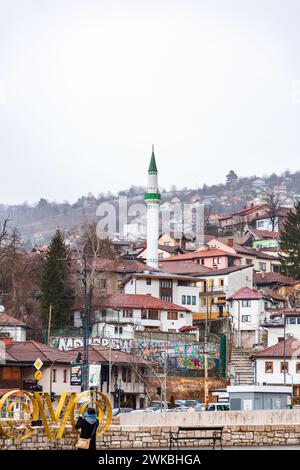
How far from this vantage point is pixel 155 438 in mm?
29422

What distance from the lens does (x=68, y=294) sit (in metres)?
83.6

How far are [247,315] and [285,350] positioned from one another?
Result: 1928cm

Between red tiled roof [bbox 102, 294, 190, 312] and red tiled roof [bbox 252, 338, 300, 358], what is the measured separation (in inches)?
573

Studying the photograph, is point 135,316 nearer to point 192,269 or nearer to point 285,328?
point 285,328

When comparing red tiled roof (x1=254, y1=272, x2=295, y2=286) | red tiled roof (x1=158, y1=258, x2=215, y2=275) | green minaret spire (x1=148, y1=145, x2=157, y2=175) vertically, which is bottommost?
red tiled roof (x1=254, y1=272, x2=295, y2=286)

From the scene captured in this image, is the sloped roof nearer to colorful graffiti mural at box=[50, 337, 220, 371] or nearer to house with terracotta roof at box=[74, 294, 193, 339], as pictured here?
house with terracotta roof at box=[74, 294, 193, 339]

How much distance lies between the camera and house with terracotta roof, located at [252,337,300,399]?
69.8m

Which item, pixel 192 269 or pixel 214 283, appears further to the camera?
pixel 192 269

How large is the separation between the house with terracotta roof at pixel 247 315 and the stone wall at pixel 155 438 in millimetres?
55589

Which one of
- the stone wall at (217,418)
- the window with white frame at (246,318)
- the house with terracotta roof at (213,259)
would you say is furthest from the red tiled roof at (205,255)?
the stone wall at (217,418)

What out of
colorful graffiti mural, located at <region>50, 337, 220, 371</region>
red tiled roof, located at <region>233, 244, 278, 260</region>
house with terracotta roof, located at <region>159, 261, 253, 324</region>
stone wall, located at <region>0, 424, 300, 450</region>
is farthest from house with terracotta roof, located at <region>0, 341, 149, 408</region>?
red tiled roof, located at <region>233, 244, 278, 260</region>

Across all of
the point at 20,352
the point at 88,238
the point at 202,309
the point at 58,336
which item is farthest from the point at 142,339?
the point at 88,238

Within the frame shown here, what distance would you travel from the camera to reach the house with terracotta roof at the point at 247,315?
86.5m

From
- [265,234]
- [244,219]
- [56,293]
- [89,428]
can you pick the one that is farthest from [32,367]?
[244,219]
